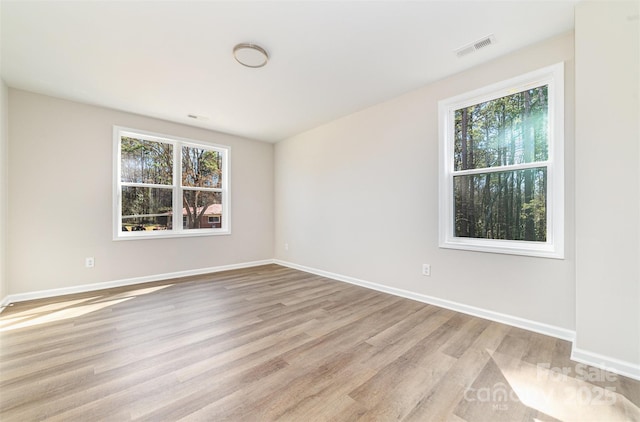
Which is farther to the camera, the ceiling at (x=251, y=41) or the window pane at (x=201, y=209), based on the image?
the window pane at (x=201, y=209)

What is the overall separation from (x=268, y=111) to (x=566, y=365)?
13.3 ft

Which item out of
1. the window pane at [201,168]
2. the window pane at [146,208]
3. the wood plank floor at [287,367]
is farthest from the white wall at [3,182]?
the window pane at [201,168]

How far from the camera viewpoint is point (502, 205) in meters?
2.62

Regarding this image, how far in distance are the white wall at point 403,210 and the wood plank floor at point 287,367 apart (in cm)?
35

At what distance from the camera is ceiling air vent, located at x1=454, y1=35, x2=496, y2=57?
7.38ft

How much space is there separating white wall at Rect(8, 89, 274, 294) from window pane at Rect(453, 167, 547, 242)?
13.8ft

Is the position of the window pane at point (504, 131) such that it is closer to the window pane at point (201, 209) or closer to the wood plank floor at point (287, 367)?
the wood plank floor at point (287, 367)

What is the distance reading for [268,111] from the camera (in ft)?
12.4

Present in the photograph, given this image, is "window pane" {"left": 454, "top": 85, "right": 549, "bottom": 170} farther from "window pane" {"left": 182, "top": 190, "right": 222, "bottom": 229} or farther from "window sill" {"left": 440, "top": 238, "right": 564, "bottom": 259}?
"window pane" {"left": 182, "top": 190, "right": 222, "bottom": 229}

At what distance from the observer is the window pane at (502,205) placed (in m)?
2.38

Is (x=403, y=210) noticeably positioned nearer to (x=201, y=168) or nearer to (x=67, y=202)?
(x=201, y=168)

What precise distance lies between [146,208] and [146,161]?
74cm

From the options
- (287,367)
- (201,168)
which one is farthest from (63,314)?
(201,168)

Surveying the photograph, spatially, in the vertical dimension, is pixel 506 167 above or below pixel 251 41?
below
